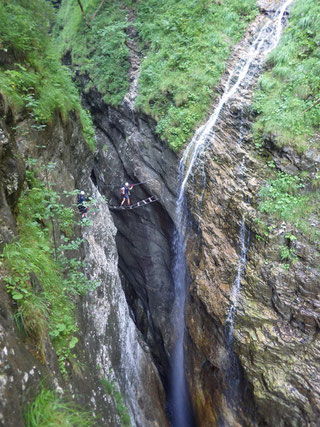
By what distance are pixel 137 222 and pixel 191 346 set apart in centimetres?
632

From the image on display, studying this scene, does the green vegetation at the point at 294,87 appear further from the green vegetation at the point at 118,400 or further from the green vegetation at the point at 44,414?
the green vegetation at the point at 44,414

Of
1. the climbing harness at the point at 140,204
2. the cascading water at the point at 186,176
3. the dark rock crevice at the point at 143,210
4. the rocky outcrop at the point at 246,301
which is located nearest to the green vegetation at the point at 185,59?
the cascading water at the point at 186,176

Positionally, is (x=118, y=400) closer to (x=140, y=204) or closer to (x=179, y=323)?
(x=179, y=323)

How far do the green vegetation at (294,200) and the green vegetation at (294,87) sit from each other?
944 mm

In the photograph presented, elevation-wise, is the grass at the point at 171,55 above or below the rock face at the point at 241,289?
above

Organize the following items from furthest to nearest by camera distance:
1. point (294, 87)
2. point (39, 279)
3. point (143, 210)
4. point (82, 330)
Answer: point (143, 210) < point (294, 87) < point (82, 330) < point (39, 279)

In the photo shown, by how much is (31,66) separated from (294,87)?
290 inches

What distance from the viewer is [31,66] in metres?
6.09

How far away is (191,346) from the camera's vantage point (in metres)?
10.1

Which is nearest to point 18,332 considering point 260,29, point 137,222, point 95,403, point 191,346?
point 95,403

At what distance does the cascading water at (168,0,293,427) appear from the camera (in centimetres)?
995

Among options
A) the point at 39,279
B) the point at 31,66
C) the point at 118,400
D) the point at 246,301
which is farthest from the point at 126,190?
the point at 39,279

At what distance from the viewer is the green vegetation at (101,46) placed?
14.0 m

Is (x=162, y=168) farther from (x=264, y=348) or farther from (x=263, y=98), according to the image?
(x=264, y=348)
